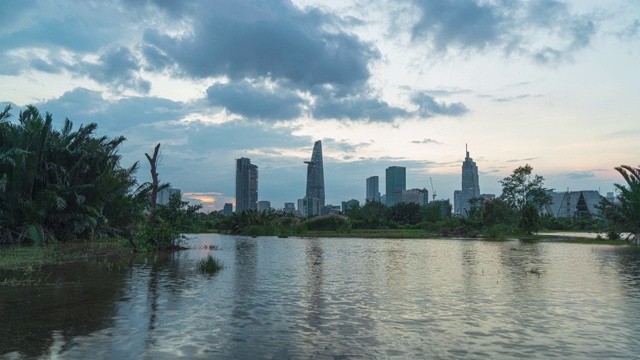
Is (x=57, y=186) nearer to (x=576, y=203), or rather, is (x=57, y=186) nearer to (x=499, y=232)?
(x=499, y=232)

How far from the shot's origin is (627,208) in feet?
146

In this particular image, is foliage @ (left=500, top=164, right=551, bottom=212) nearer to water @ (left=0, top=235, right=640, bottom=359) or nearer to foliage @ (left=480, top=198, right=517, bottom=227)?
foliage @ (left=480, top=198, right=517, bottom=227)

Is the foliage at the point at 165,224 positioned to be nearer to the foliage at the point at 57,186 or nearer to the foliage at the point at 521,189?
the foliage at the point at 57,186

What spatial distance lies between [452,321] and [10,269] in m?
18.6

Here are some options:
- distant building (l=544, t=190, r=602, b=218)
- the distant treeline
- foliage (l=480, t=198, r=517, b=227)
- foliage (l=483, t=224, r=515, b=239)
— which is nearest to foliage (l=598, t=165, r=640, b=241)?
→ the distant treeline

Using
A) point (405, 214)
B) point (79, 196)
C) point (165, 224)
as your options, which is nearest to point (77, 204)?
point (79, 196)

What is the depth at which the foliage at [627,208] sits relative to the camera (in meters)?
43.4

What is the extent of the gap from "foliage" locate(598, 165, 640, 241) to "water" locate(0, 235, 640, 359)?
28.2 metres

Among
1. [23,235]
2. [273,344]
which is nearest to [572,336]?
[273,344]

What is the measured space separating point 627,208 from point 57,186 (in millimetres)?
52362

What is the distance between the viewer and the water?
8.76 meters

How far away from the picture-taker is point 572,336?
388 inches

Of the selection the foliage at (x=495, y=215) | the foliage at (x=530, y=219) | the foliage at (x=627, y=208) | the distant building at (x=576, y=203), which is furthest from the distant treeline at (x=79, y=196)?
the distant building at (x=576, y=203)

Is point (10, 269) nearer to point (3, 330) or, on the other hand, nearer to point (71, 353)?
point (3, 330)
